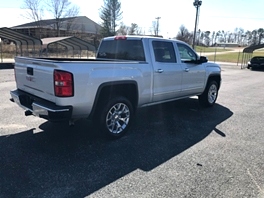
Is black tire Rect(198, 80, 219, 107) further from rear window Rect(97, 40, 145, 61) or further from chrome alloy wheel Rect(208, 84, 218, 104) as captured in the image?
rear window Rect(97, 40, 145, 61)

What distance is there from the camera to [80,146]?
4.03 m

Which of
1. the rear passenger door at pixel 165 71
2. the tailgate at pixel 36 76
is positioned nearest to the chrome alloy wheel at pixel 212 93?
the rear passenger door at pixel 165 71

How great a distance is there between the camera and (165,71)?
510cm

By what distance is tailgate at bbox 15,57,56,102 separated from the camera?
3.59 metres

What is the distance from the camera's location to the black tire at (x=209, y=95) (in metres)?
6.83

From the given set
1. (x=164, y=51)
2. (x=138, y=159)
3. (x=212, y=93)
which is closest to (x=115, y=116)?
(x=138, y=159)

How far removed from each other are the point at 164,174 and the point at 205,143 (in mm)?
1451

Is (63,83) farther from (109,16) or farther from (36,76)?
(109,16)

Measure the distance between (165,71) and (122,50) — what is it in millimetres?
1074

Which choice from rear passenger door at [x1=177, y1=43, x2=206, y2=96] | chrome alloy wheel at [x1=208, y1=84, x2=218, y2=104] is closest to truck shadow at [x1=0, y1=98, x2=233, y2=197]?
rear passenger door at [x1=177, y1=43, x2=206, y2=96]

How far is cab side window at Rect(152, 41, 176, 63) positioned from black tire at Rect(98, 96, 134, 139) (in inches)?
50.4

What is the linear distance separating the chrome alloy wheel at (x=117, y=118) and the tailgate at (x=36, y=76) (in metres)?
1.12

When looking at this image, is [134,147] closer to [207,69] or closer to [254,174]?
[254,174]

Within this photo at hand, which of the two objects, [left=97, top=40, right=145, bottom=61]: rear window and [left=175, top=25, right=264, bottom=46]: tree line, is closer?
[left=97, top=40, right=145, bottom=61]: rear window
